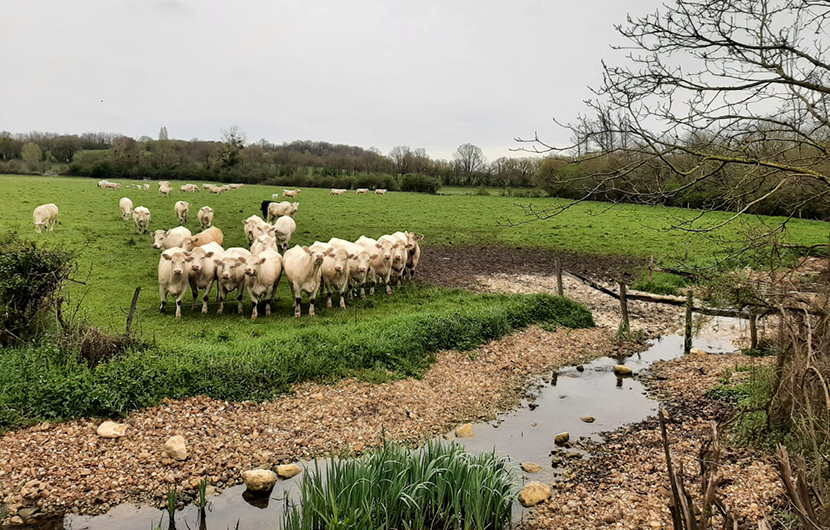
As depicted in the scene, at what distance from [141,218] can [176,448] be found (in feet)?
66.4

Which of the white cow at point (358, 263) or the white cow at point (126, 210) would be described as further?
the white cow at point (126, 210)

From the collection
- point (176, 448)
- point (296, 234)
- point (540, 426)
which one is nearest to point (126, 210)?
point (296, 234)

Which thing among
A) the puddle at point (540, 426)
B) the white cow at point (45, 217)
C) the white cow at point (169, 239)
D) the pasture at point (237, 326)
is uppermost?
the white cow at point (45, 217)

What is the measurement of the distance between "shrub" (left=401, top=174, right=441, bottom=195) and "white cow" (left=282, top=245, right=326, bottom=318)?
44465 mm

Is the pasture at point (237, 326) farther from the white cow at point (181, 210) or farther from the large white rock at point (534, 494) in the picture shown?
the large white rock at point (534, 494)

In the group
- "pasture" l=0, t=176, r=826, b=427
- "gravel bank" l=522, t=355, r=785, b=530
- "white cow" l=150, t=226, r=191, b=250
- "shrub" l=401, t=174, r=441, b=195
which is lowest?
"gravel bank" l=522, t=355, r=785, b=530

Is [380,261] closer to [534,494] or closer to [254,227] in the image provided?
[254,227]

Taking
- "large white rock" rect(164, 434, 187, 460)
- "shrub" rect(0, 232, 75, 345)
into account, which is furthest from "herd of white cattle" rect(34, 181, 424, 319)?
"large white rock" rect(164, 434, 187, 460)

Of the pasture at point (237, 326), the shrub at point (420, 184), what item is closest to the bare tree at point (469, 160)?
the shrub at point (420, 184)

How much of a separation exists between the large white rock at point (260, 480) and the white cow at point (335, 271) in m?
8.08

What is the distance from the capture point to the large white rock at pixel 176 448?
23.7ft

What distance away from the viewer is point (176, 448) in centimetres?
725

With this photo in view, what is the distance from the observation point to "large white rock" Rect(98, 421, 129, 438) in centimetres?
741

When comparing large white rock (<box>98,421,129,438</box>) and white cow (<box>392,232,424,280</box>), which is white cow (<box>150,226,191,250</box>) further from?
large white rock (<box>98,421,129,438</box>)
